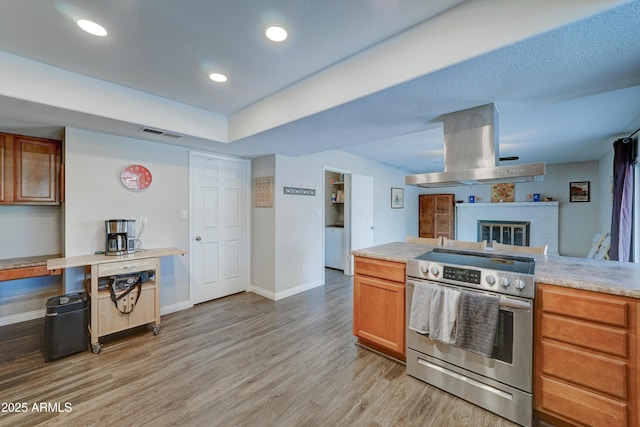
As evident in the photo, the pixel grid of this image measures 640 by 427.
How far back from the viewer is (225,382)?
2.02 m

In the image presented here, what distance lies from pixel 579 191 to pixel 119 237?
8.40 m

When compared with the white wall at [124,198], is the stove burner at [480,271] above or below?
below

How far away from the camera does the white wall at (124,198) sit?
2721 millimetres

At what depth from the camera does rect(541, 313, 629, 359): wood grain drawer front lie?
1368 mm

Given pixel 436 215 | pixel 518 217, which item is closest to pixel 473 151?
pixel 518 217

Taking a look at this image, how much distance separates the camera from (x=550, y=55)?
1.38 metres

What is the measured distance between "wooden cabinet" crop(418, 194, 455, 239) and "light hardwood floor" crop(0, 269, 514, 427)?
5.65m

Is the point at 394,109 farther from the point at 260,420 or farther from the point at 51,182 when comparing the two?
the point at 51,182

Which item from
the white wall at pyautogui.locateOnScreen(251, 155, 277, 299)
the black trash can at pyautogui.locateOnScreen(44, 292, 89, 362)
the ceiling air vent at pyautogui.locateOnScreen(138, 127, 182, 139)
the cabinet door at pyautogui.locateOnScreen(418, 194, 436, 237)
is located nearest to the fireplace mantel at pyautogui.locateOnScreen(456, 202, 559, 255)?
the cabinet door at pyautogui.locateOnScreen(418, 194, 436, 237)

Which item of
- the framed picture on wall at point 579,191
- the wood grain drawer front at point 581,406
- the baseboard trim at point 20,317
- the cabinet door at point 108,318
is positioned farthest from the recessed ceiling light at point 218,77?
the framed picture on wall at point 579,191

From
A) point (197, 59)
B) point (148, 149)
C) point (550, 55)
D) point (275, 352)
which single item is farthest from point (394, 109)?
point (148, 149)

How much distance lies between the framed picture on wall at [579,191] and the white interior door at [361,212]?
4527 mm

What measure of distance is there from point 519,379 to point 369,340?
114cm

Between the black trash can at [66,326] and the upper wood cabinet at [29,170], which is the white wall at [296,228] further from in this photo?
the upper wood cabinet at [29,170]
